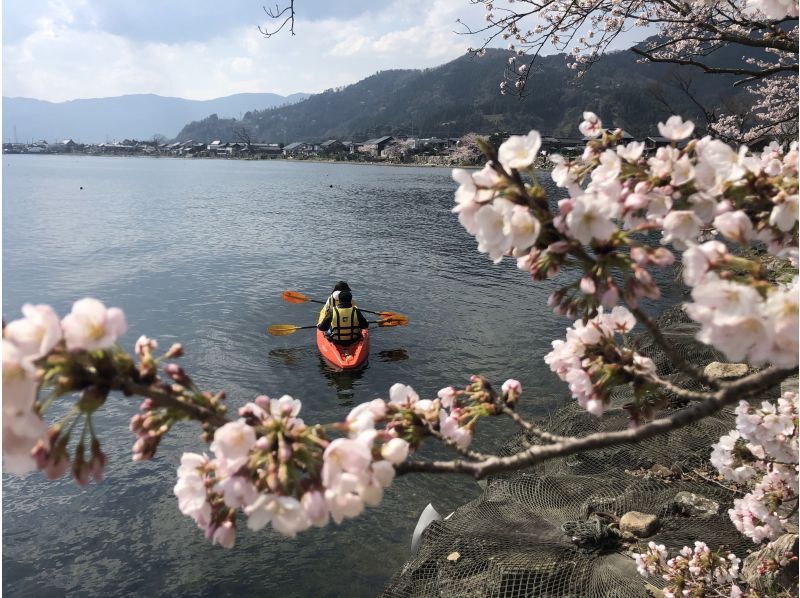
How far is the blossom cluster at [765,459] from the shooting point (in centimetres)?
331

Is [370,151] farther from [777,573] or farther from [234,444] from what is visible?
[234,444]

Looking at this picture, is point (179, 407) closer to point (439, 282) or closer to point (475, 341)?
point (475, 341)

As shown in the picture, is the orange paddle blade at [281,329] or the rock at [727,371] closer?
the rock at [727,371]

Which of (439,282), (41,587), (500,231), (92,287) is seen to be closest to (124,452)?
(41,587)

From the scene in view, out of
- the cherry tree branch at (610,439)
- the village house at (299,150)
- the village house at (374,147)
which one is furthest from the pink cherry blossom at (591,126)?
the village house at (299,150)

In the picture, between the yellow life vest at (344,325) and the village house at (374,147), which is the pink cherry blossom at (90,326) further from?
the village house at (374,147)

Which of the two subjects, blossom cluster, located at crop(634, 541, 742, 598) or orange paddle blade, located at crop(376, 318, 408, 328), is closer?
blossom cluster, located at crop(634, 541, 742, 598)

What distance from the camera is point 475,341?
1675 cm

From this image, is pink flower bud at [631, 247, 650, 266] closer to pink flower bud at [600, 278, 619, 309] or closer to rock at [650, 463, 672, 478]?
pink flower bud at [600, 278, 619, 309]

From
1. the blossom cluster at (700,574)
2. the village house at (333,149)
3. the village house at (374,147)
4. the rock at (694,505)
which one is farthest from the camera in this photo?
the village house at (333,149)

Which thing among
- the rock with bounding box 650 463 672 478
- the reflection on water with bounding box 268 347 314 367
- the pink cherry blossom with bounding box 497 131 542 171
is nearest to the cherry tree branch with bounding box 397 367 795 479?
the pink cherry blossom with bounding box 497 131 542 171

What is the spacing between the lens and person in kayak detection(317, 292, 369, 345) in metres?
14.7

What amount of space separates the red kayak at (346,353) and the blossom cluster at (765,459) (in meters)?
10.5

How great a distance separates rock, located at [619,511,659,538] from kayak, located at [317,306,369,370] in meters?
8.34
